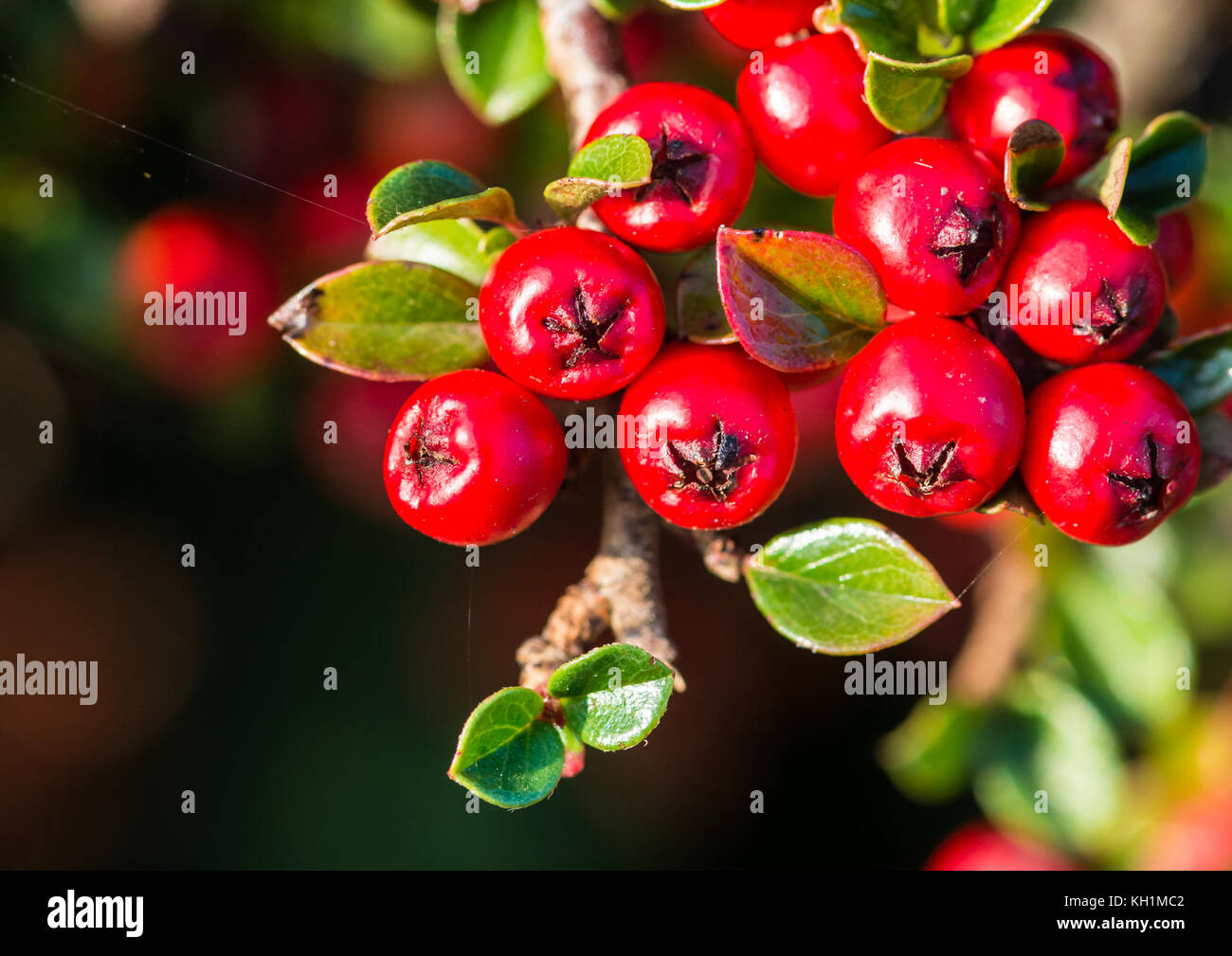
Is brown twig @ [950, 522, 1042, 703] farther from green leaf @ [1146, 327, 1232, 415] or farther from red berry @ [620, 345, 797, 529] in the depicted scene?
red berry @ [620, 345, 797, 529]

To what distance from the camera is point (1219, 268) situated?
2.05m

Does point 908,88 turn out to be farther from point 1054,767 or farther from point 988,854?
point 988,854

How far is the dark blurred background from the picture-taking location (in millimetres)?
1923

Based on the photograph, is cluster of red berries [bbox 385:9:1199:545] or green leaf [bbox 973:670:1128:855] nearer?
cluster of red berries [bbox 385:9:1199:545]

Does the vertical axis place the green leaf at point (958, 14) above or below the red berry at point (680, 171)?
above

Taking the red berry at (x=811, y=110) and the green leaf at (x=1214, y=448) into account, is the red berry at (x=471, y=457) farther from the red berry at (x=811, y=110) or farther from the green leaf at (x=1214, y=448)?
the green leaf at (x=1214, y=448)

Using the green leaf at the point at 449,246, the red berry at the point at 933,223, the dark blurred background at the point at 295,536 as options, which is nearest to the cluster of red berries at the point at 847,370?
the red berry at the point at 933,223

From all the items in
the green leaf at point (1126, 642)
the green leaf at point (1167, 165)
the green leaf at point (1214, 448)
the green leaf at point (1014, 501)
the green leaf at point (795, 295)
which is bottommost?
the green leaf at point (1126, 642)

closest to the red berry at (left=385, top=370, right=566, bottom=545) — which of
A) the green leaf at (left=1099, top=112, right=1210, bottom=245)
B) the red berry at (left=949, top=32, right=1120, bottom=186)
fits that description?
the red berry at (left=949, top=32, right=1120, bottom=186)

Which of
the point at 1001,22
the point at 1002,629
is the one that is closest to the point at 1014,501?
the point at 1001,22

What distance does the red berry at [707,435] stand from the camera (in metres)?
1.01

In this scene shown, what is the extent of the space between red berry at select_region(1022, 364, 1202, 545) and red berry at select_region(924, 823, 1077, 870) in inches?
54.2

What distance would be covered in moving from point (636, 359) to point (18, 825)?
1.87 meters

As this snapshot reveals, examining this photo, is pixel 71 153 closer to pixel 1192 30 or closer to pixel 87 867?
pixel 87 867
